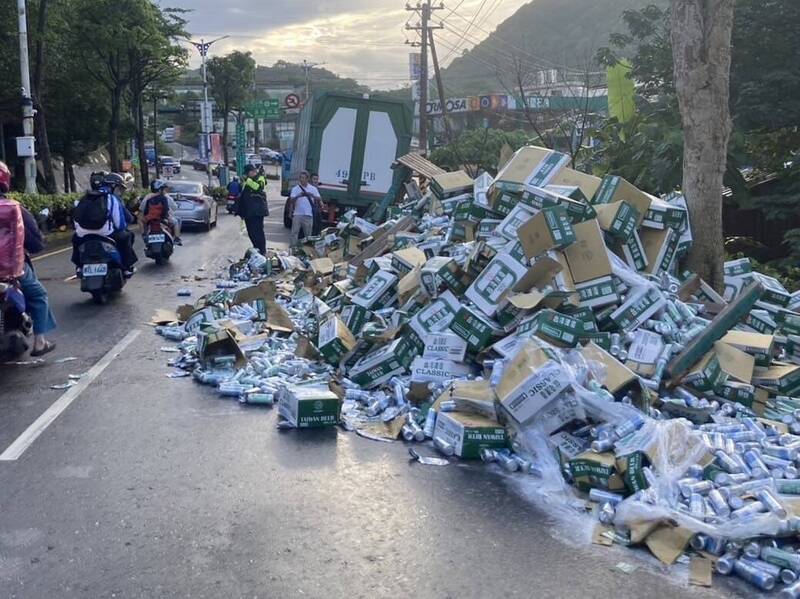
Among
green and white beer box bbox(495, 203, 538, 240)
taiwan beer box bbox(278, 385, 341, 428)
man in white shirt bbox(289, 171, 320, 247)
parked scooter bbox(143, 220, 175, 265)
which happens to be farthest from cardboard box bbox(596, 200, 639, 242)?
parked scooter bbox(143, 220, 175, 265)

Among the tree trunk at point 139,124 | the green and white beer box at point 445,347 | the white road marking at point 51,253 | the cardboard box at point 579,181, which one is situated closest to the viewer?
the green and white beer box at point 445,347

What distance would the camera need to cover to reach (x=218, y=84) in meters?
70.6

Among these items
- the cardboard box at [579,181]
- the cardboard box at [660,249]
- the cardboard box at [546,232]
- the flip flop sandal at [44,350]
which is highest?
the cardboard box at [579,181]

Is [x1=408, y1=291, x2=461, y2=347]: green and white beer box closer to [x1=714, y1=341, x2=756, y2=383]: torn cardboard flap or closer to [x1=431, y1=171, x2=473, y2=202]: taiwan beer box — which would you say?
[x1=714, y1=341, x2=756, y2=383]: torn cardboard flap

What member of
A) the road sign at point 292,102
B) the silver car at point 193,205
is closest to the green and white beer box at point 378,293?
the silver car at point 193,205

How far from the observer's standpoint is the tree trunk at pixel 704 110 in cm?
829

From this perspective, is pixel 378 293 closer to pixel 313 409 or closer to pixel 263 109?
pixel 313 409

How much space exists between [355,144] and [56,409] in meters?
14.4

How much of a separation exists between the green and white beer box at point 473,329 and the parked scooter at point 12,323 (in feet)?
13.5

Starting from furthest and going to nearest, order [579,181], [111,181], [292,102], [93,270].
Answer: [292,102] < [111,181] < [93,270] < [579,181]

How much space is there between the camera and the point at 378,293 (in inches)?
345

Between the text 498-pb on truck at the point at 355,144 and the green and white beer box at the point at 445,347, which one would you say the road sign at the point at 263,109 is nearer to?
the text 498-pb on truck at the point at 355,144

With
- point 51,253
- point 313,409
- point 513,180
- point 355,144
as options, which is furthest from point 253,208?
point 313,409

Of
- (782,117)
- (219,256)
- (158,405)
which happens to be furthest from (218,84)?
(158,405)
